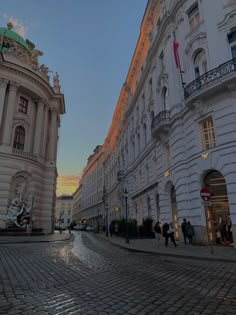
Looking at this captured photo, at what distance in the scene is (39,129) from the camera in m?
35.1

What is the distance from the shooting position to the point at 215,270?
27.5ft

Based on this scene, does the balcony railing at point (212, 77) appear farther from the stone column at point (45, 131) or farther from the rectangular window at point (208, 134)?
the stone column at point (45, 131)

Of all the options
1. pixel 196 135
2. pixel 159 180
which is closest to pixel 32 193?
pixel 159 180

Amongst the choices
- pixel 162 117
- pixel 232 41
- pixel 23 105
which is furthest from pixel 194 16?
pixel 23 105

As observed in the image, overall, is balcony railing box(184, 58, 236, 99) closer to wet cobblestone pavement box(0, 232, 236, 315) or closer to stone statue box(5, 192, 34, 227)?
wet cobblestone pavement box(0, 232, 236, 315)

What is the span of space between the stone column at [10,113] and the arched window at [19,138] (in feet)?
5.90

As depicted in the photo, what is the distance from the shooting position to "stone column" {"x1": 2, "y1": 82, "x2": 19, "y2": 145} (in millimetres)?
30562

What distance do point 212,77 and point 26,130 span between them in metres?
25.9

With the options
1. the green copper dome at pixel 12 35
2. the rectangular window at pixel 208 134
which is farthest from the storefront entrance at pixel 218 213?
the green copper dome at pixel 12 35

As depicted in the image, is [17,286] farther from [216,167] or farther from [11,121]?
[11,121]

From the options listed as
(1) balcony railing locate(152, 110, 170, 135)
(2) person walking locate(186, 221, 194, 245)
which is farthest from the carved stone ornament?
(2) person walking locate(186, 221, 194, 245)

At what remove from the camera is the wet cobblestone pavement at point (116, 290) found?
4.57 metres

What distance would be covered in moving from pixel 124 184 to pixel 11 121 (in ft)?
63.2

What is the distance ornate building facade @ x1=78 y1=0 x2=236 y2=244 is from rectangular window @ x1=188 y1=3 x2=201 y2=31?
4 centimetres
